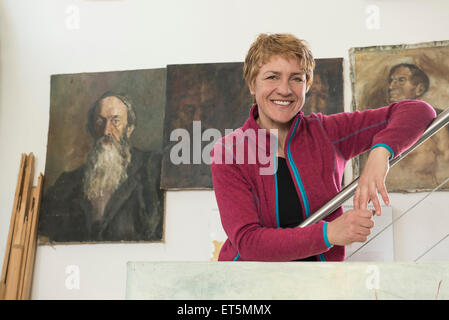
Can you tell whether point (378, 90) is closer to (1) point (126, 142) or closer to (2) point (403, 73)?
(2) point (403, 73)

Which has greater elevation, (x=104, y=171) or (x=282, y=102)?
(x=104, y=171)

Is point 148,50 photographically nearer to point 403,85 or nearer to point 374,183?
point 403,85

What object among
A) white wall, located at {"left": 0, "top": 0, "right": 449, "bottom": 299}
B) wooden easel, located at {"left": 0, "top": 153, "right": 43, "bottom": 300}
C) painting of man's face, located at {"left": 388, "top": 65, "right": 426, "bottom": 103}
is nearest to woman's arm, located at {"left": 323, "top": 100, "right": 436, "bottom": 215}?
white wall, located at {"left": 0, "top": 0, "right": 449, "bottom": 299}

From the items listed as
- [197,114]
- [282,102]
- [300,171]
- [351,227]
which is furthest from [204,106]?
[351,227]

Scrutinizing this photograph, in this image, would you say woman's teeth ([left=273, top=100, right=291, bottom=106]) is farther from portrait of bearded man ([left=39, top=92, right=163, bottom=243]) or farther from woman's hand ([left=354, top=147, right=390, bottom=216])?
portrait of bearded man ([left=39, top=92, right=163, bottom=243])

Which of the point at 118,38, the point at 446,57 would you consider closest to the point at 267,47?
the point at 446,57

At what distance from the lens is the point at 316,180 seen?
142 cm

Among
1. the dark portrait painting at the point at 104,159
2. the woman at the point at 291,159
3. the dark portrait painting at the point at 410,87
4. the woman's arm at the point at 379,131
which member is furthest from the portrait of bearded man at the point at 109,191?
the woman's arm at the point at 379,131

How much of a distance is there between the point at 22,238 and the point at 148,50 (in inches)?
54.9

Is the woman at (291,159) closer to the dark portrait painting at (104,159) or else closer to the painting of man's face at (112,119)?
the dark portrait painting at (104,159)

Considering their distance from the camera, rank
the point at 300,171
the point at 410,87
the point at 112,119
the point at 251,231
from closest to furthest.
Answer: the point at 251,231 < the point at 300,171 < the point at 410,87 < the point at 112,119

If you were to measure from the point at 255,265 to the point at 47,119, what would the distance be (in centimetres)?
304

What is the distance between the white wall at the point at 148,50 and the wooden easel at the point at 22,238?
70 millimetres

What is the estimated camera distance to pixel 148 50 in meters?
3.53
